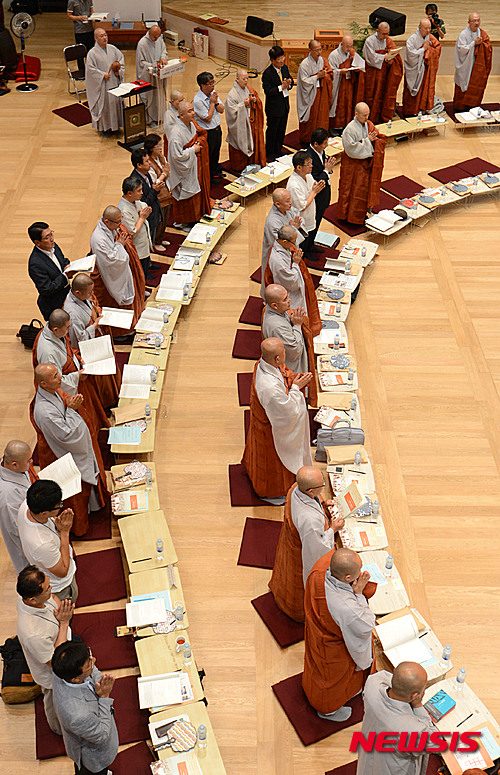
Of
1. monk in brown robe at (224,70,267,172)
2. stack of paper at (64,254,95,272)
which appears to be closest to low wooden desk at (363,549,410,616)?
stack of paper at (64,254,95,272)

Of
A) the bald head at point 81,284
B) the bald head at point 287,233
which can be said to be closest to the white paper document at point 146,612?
the bald head at point 81,284

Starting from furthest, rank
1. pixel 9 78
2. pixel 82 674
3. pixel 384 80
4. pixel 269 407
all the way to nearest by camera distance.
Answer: pixel 9 78, pixel 384 80, pixel 269 407, pixel 82 674

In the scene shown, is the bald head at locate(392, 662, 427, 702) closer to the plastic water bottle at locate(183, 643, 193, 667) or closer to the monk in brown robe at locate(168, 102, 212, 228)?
the plastic water bottle at locate(183, 643, 193, 667)

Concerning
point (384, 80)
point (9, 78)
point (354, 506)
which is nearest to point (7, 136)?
point (9, 78)

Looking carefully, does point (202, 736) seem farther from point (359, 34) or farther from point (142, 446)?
point (359, 34)

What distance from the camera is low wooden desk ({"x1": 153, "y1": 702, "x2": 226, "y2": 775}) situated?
630 centimetres

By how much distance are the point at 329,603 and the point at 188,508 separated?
3.03 metres

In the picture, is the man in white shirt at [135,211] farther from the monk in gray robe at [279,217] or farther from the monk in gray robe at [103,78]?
the monk in gray robe at [103,78]

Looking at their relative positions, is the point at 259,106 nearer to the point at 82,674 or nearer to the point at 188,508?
the point at 188,508

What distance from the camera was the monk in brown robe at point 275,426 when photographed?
816cm

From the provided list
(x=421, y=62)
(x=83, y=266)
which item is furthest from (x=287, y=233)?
(x=421, y=62)

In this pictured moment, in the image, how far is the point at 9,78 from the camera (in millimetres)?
18125

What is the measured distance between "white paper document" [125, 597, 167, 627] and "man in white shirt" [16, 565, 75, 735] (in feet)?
3.48

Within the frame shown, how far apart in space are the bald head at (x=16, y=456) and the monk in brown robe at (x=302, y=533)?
2305 mm
